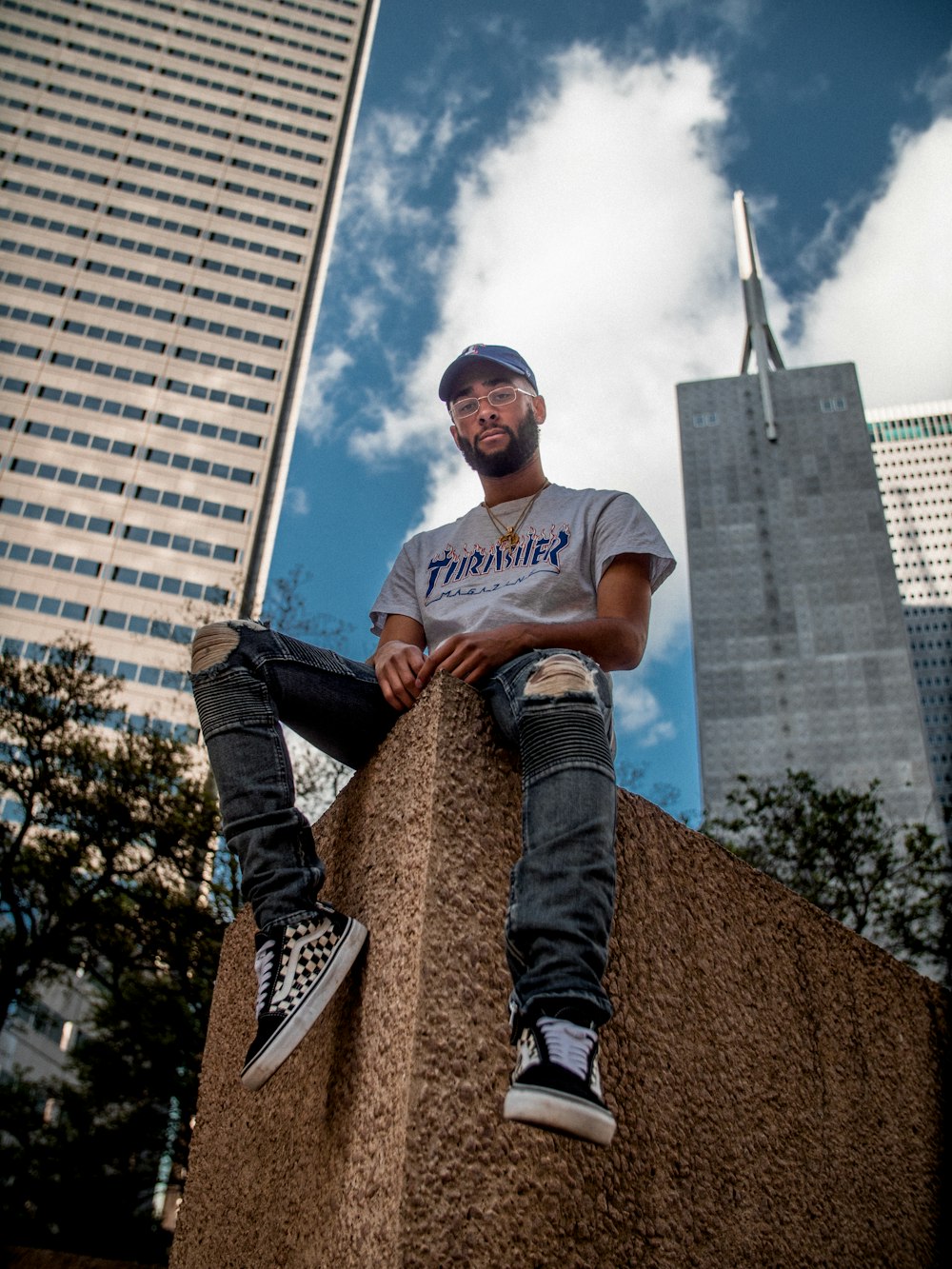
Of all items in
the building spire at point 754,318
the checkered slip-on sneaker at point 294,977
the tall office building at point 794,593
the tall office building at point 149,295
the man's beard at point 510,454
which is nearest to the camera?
the checkered slip-on sneaker at point 294,977

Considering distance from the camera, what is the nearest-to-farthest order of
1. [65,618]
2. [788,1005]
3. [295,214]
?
[788,1005]
[65,618]
[295,214]

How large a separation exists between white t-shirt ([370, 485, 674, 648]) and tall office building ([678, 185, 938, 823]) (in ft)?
243

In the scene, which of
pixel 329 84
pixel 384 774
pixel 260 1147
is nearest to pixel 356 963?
pixel 384 774

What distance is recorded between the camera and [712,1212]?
70.2 inches

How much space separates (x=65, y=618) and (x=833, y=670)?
59.1m

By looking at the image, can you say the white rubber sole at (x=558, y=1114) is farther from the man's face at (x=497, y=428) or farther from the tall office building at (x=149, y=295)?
the tall office building at (x=149, y=295)

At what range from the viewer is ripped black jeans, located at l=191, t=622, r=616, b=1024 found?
1453 millimetres

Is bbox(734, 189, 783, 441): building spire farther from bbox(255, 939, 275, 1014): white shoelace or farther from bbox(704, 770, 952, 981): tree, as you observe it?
bbox(255, 939, 275, 1014): white shoelace

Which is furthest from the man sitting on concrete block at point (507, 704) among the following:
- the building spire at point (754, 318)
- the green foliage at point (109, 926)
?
the building spire at point (754, 318)

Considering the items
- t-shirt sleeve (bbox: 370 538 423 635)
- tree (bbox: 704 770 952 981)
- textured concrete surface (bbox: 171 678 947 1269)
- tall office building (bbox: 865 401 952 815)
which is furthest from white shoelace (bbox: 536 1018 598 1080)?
tall office building (bbox: 865 401 952 815)

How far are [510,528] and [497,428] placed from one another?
27 cm

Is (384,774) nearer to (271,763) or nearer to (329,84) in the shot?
(271,763)

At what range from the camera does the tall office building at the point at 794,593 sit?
74.8 meters

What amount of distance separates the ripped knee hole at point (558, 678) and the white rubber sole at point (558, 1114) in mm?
694
